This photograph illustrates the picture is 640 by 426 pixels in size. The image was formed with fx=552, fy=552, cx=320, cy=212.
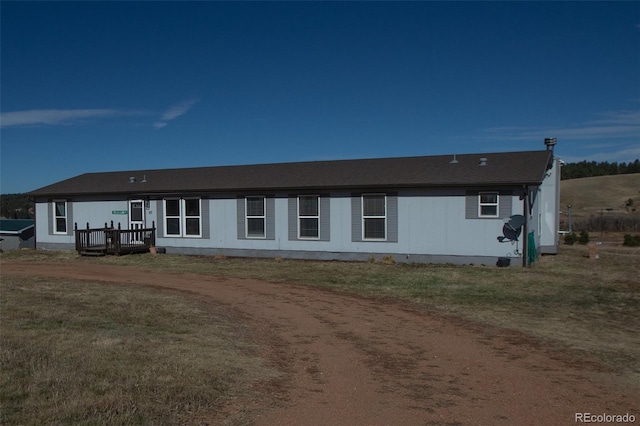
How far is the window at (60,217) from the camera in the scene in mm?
24250

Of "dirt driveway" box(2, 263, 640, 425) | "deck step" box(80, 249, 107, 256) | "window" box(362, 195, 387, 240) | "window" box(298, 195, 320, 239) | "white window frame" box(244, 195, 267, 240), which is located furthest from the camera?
"deck step" box(80, 249, 107, 256)

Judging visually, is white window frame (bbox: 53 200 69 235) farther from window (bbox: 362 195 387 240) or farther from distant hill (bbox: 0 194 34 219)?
distant hill (bbox: 0 194 34 219)

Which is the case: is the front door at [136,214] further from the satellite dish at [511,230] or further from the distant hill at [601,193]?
the distant hill at [601,193]

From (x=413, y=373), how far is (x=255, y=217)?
47.7 ft

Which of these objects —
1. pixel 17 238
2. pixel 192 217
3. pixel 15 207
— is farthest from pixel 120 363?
pixel 15 207

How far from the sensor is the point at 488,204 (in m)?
16.9

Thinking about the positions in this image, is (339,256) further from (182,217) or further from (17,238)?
(17,238)

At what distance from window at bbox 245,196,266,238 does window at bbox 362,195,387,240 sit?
3912mm

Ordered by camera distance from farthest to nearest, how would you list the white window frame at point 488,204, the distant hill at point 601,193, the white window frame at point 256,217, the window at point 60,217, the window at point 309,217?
the distant hill at point 601,193
the window at point 60,217
the white window frame at point 256,217
the window at point 309,217
the white window frame at point 488,204

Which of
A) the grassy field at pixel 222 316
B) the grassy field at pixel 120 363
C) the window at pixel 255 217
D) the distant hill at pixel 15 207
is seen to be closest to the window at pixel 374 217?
the grassy field at pixel 222 316

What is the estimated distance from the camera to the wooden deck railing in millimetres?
21047

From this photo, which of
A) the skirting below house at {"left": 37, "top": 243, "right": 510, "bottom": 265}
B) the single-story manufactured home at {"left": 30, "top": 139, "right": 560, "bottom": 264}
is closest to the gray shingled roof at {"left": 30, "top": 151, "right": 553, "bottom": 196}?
the single-story manufactured home at {"left": 30, "top": 139, "right": 560, "bottom": 264}

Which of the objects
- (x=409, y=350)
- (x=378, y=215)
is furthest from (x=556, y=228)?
(x=409, y=350)
